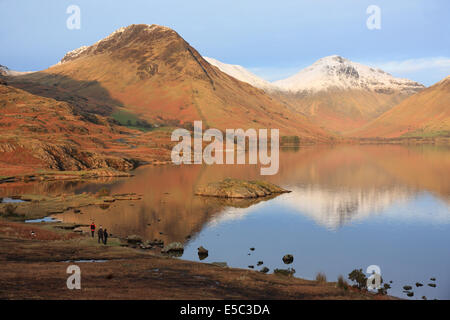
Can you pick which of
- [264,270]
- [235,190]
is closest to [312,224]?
[235,190]

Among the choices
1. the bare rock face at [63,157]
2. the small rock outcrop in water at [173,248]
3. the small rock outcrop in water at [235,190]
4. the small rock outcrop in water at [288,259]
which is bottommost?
the small rock outcrop in water at [288,259]

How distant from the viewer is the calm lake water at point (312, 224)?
43625 mm

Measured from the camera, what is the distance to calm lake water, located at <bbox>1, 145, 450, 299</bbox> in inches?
1718

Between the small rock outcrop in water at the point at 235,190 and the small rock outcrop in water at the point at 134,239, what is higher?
the small rock outcrop in water at the point at 235,190

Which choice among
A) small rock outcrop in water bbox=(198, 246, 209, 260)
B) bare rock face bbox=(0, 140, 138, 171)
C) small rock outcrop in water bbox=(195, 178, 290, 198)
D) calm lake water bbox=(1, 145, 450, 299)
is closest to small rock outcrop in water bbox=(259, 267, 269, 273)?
calm lake water bbox=(1, 145, 450, 299)

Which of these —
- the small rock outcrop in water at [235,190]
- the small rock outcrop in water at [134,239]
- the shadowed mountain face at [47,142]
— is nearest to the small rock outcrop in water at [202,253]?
the small rock outcrop in water at [134,239]

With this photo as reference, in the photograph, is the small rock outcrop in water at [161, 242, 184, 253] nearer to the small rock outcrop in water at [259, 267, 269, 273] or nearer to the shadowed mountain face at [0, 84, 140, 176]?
the small rock outcrop in water at [259, 267, 269, 273]

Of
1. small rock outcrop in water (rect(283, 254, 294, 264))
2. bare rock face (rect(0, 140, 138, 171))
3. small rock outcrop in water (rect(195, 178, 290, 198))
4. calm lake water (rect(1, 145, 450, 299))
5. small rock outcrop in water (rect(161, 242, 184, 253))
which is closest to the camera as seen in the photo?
calm lake water (rect(1, 145, 450, 299))

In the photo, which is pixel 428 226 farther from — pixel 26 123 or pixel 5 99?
pixel 5 99

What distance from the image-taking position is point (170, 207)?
75125 mm

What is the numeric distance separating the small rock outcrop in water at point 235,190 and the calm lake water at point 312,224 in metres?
3.53

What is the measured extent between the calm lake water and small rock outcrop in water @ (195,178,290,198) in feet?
11.6

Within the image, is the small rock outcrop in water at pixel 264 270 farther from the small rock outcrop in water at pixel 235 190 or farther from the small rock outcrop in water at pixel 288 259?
the small rock outcrop in water at pixel 235 190

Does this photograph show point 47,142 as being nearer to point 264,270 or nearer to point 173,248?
point 173,248
